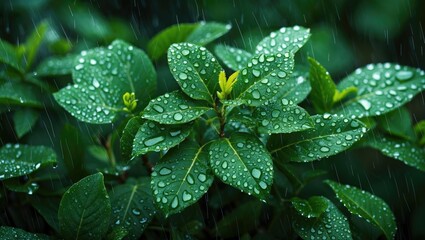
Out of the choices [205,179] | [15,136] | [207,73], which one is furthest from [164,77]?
[205,179]

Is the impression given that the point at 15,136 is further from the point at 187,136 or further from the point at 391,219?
the point at 391,219

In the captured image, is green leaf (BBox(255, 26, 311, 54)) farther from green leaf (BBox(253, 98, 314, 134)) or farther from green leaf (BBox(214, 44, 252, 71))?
green leaf (BBox(253, 98, 314, 134))

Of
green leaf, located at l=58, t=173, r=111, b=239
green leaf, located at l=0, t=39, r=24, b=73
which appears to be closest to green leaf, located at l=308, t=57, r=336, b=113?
green leaf, located at l=58, t=173, r=111, b=239

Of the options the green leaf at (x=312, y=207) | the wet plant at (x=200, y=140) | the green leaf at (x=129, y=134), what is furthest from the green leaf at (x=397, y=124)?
the green leaf at (x=129, y=134)

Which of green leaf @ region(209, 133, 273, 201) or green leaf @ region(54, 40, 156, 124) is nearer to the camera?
green leaf @ region(209, 133, 273, 201)

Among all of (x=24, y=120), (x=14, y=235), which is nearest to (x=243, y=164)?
(x=14, y=235)

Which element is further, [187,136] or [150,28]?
[150,28]

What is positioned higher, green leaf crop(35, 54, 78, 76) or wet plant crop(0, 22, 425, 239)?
green leaf crop(35, 54, 78, 76)
